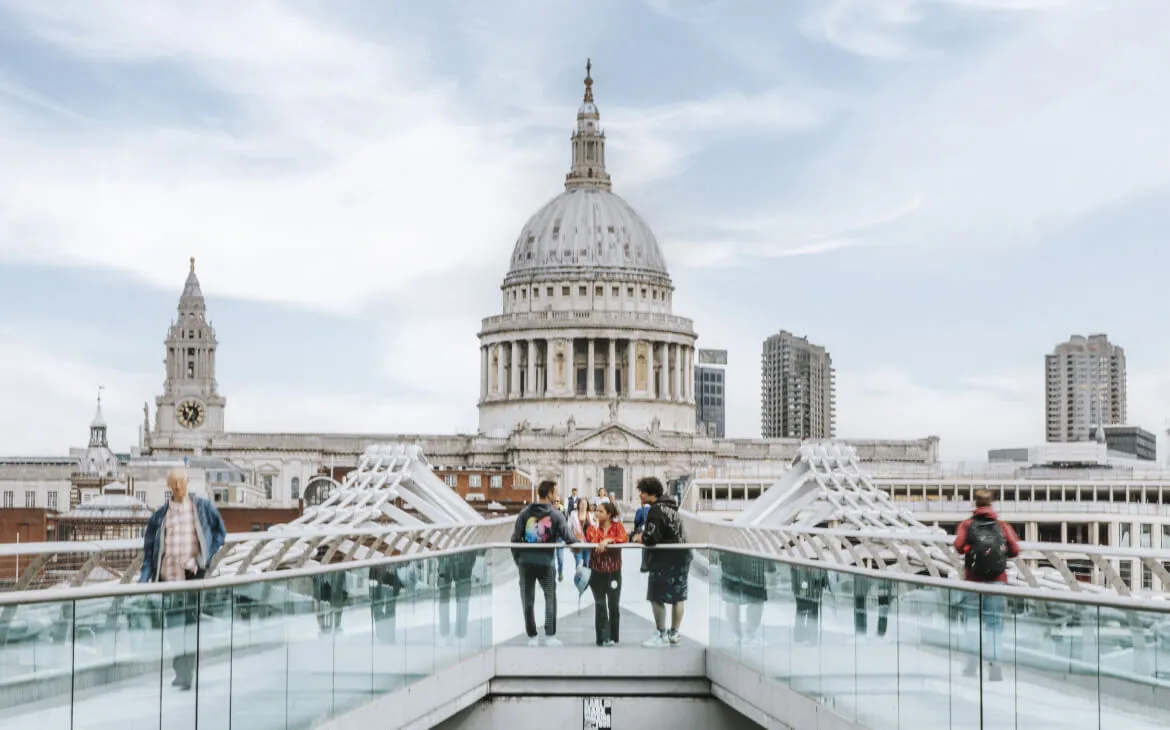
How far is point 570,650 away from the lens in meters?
20.0

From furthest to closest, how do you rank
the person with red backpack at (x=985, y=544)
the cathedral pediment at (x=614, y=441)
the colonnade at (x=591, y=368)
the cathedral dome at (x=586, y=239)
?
1. the cathedral dome at (x=586, y=239)
2. the colonnade at (x=591, y=368)
3. the cathedral pediment at (x=614, y=441)
4. the person with red backpack at (x=985, y=544)

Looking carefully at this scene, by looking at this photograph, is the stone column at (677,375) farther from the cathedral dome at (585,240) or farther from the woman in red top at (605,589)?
the woman in red top at (605,589)

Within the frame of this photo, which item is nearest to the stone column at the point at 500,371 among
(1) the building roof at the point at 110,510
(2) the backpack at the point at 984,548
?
(1) the building roof at the point at 110,510

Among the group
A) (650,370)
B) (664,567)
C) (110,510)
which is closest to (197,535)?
(664,567)

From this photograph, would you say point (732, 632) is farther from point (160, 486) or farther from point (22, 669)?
point (160, 486)

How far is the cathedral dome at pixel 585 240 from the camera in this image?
184875 mm

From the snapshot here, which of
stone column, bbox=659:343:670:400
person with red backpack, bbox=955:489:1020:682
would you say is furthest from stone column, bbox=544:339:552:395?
person with red backpack, bbox=955:489:1020:682

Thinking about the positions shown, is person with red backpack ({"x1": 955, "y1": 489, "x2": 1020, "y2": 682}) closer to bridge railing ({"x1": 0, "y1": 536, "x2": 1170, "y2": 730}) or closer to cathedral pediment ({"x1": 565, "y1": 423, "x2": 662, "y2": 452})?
bridge railing ({"x1": 0, "y1": 536, "x2": 1170, "y2": 730})

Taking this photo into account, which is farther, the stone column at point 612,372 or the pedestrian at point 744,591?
the stone column at point 612,372

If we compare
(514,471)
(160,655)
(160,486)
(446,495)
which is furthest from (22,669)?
(514,471)

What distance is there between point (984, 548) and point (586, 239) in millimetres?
169135

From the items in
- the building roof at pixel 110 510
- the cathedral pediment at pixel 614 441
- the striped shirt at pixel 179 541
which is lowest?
the building roof at pixel 110 510

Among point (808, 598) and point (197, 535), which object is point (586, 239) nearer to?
point (808, 598)

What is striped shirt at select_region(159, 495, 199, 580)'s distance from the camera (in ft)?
52.0
